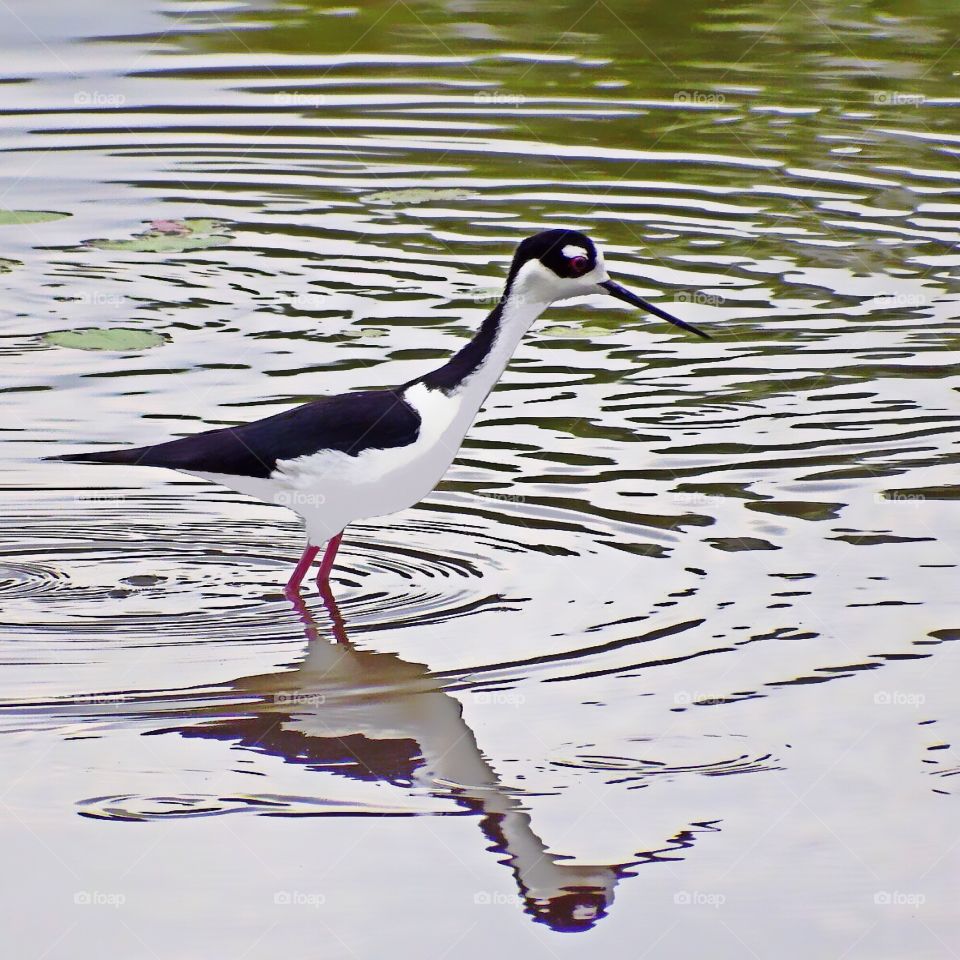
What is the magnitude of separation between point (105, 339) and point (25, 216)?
260cm

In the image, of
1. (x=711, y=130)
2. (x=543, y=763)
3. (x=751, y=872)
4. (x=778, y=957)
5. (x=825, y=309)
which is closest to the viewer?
(x=778, y=957)

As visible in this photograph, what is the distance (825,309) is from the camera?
1091 centimetres

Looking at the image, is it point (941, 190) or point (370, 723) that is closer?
point (370, 723)

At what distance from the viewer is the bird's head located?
285 inches

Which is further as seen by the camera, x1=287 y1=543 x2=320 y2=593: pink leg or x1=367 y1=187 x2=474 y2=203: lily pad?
x1=367 y1=187 x2=474 y2=203: lily pad

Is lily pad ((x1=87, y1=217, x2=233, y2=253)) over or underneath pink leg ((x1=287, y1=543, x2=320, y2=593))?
over

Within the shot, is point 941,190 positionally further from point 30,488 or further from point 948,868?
point 948,868

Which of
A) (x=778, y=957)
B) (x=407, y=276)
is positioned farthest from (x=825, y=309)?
(x=778, y=957)

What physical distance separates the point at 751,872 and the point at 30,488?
4.11 meters

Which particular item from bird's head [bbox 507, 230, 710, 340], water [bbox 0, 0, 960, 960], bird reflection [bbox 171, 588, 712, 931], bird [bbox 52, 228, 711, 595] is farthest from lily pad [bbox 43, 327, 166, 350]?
bird reflection [bbox 171, 588, 712, 931]

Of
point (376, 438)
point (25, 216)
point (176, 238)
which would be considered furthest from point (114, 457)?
point (25, 216)

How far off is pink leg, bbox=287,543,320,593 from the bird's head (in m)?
1.22

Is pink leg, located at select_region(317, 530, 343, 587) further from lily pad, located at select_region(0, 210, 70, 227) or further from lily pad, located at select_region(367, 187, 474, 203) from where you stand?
lily pad, located at select_region(367, 187, 474, 203)

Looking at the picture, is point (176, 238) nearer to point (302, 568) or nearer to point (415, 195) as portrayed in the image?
point (415, 195)
